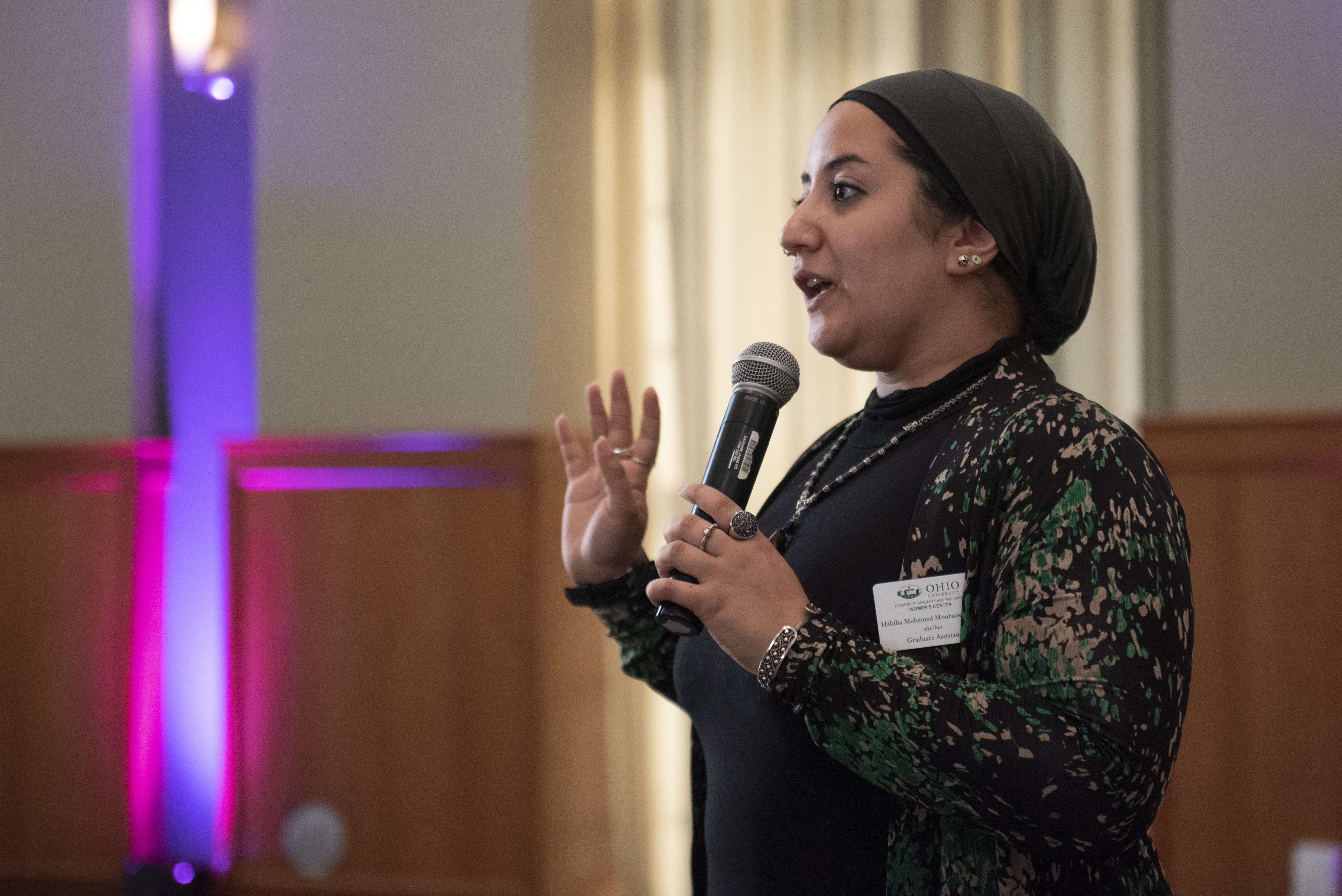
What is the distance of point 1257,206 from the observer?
2781 mm

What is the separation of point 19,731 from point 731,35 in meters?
3.06

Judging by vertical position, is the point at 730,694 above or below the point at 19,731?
above

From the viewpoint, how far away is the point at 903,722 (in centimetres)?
90

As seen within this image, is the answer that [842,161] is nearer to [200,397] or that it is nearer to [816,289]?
[816,289]

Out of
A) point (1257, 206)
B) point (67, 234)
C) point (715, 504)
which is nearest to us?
point (715, 504)

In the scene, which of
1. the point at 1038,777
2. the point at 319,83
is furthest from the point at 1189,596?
the point at 319,83

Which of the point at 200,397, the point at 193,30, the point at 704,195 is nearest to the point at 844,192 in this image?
the point at 704,195

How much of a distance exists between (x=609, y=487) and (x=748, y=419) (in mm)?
302

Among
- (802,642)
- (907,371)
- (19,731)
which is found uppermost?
(907,371)

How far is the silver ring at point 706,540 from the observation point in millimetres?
989

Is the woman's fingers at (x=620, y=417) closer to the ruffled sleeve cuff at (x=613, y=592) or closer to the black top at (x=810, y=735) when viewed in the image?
the ruffled sleeve cuff at (x=613, y=592)

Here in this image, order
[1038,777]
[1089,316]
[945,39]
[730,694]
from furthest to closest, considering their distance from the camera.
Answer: [945,39] < [1089,316] < [730,694] < [1038,777]

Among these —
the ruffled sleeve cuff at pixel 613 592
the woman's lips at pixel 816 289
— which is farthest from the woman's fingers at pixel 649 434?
the woman's lips at pixel 816 289

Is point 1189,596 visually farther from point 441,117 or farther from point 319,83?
point 319,83
